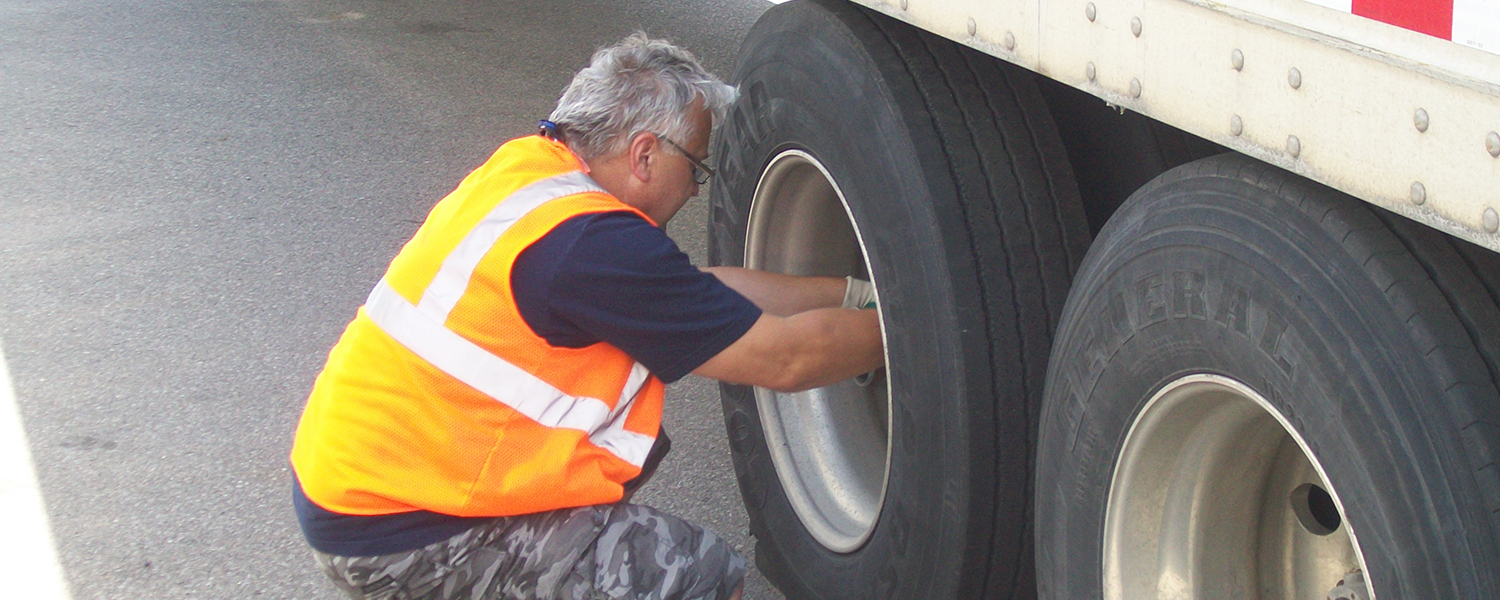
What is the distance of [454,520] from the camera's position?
2232 mm

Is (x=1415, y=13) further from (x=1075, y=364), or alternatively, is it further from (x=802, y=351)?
(x=802, y=351)

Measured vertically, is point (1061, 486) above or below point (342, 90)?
above

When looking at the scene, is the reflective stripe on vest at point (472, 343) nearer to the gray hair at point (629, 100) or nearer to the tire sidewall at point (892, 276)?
the gray hair at point (629, 100)

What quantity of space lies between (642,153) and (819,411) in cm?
72

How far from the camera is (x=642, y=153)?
2316 mm

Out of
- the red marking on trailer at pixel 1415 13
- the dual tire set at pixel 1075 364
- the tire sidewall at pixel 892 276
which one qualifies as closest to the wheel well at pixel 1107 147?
the dual tire set at pixel 1075 364

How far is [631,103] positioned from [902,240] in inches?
20.1

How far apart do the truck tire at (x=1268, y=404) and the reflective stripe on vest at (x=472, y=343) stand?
762mm

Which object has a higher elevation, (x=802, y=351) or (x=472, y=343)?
(x=802, y=351)

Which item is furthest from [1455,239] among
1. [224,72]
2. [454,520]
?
[224,72]

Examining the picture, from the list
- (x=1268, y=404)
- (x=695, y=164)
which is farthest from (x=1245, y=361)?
(x=695, y=164)

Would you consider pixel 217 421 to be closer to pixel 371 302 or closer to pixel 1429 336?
pixel 371 302

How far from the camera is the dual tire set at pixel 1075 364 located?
4.11ft

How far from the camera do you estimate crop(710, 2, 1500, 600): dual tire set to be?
125 centimetres
